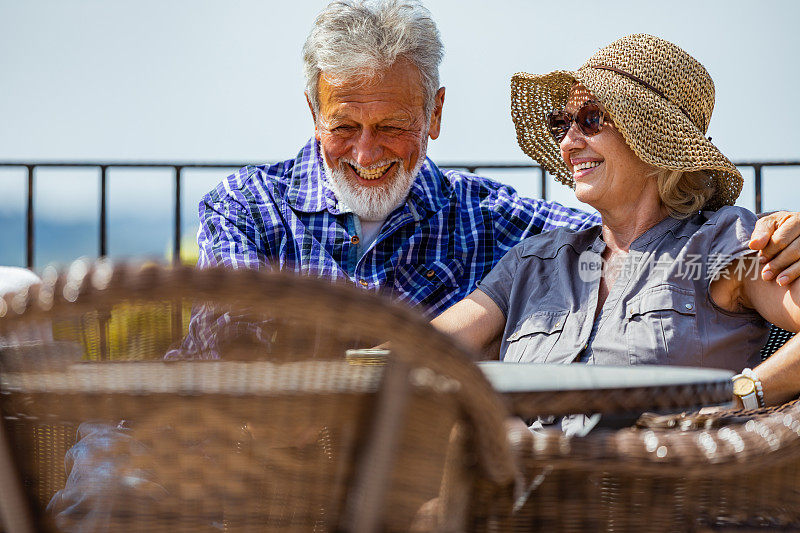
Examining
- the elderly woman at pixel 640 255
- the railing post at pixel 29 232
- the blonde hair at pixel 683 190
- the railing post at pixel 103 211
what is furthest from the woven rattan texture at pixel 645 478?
the railing post at pixel 29 232

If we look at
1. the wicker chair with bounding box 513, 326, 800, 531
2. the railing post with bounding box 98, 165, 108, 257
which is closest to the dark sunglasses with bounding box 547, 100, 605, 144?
the wicker chair with bounding box 513, 326, 800, 531

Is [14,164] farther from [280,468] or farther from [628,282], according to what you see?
[280,468]

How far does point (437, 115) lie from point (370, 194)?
44cm

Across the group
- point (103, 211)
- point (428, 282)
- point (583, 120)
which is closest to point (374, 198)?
point (428, 282)

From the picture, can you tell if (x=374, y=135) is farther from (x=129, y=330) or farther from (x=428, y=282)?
(x=129, y=330)

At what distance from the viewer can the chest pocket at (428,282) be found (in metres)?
2.52

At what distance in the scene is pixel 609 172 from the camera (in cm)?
218

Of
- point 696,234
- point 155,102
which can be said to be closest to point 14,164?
point 155,102

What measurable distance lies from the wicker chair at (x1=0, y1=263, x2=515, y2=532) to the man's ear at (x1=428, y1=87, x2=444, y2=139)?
6.65 ft

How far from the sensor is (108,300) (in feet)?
2.39

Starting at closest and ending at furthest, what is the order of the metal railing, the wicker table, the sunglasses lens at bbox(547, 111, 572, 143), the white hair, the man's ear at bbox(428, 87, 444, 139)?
the wicker table
the sunglasses lens at bbox(547, 111, 572, 143)
the white hair
the man's ear at bbox(428, 87, 444, 139)
the metal railing

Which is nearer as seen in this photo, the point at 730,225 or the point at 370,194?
the point at 730,225

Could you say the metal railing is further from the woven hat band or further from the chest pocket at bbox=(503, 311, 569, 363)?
the chest pocket at bbox=(503, 311, 569, 363)

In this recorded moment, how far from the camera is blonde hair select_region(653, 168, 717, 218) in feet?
6.98
